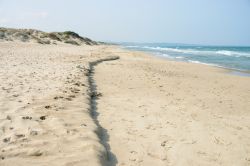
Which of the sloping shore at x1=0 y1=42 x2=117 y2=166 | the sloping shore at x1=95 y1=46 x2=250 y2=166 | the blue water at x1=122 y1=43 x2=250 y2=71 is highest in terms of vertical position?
the sloping shore at x1=0 y1=42 x2=117 y2=166

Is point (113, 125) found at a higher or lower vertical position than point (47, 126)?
lower

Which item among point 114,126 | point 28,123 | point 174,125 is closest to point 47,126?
point 28,123

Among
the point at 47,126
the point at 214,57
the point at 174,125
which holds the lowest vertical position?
the point at 214,57

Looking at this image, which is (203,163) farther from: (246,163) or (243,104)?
(243,104)

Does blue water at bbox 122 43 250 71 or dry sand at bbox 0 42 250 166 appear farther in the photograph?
blue water at bbox 122 43 250 71

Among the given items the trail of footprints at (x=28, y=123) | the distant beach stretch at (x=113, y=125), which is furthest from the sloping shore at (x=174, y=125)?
the trail of footprints at (x=28, y=123)

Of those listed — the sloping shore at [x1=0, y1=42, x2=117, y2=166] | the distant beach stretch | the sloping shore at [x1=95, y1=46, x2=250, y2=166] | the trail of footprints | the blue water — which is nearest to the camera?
the sloping shore at [x1=0, y1=42, x2=117, y2=166]

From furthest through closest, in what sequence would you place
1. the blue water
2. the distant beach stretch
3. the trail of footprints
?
1. the blue water
2. the distant beach stretch
3. the trail of footprints

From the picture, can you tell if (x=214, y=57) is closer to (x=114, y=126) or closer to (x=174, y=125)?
(x=174, y=125)

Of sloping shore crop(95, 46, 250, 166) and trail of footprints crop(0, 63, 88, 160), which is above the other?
trail of footprints crop(0, 63, 88, 160)

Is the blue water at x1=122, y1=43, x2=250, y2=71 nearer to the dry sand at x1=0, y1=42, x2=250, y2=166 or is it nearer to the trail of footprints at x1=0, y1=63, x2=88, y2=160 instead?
the dry sand at x1=0, y1=42, x2=250, y2=166

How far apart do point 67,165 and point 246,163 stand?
9.25 ft

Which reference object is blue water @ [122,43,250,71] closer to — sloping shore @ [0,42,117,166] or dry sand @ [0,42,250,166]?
dry sand @ [0,42,250,166]

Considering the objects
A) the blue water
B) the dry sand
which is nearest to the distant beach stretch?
the dry sand
